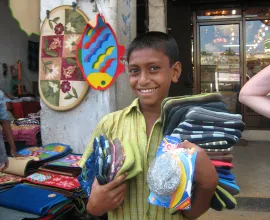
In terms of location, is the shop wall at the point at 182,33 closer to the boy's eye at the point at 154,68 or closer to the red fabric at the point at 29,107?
the red fabric at the point at 29,107

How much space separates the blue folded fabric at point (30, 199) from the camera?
1.99 metres

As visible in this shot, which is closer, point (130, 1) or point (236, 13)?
point (130, 1)

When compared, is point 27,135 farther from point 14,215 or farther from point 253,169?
point 253,169

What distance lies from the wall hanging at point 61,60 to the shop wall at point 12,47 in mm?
2726

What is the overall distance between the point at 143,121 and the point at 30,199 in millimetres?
1233

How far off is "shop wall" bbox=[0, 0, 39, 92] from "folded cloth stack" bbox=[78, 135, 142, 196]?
4799 millimetres

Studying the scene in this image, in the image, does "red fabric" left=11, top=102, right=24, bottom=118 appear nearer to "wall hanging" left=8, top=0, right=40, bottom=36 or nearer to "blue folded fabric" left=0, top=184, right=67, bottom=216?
"wall hanging" left=8, top=0, right=40, bottom=36

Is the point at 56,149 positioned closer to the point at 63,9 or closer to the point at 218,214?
the point at 63,9

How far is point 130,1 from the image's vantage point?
3307 mm

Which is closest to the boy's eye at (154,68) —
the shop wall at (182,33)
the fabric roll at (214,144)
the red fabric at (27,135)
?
the fabric roll at (214,144)

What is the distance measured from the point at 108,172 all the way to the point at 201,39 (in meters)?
6.41

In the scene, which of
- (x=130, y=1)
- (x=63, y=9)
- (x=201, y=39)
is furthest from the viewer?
(x=201, y=39)

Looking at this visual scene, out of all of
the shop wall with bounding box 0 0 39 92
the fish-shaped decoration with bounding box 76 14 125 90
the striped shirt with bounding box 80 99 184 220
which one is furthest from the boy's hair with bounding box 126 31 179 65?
the shop wall with bounding box 0 0 39 92

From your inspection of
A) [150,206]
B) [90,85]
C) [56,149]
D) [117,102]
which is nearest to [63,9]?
[90,85]
